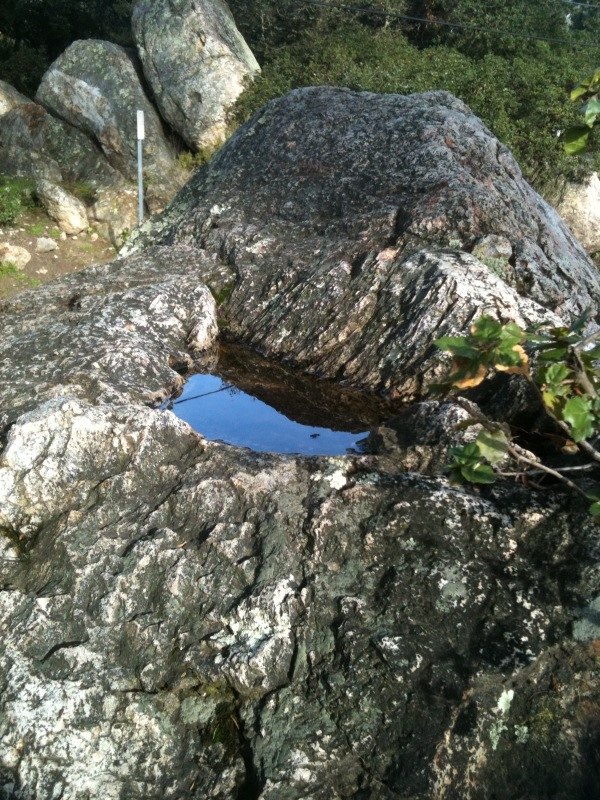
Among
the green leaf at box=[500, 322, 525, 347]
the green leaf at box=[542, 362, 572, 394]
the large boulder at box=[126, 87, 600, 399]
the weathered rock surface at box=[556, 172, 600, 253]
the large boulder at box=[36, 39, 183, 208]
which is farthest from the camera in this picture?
the large boulder at box=[36, 39, 183, 208]

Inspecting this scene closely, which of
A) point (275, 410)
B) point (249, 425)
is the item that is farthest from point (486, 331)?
point (275, 410)

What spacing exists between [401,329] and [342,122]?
220 centimetres

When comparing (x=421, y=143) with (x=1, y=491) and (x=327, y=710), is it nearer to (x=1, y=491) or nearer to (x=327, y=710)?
(x=1, y=491)

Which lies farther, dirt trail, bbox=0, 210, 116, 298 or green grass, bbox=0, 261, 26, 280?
dirt trail, bbox=0, 210, 116, 298

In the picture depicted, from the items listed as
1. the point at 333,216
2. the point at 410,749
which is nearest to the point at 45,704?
the point at 410,749

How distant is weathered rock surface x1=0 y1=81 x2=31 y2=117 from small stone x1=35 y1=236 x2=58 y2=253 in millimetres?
3790

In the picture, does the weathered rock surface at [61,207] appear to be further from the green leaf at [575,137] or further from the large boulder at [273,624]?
the green leaf at [575,137]

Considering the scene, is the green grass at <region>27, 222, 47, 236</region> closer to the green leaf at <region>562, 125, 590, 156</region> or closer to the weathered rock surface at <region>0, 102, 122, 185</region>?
the weathered rock surface at <region>0, 102, 122, 185</region>

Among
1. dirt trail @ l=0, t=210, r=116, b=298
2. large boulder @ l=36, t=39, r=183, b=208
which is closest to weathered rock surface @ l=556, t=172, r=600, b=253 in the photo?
large boulder @ l=36, t=39, r=183, b=208

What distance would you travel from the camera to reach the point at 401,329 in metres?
4.03

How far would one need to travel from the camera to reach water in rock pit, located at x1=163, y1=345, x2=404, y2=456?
11.5 feet

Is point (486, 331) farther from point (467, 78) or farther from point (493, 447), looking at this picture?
point (467, 78)

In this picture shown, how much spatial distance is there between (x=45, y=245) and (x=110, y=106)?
13.7 ft

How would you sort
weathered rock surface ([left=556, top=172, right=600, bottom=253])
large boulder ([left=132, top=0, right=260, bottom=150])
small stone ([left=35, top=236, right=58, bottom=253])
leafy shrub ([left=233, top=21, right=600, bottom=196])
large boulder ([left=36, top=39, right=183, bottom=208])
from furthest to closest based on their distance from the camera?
large boulder ([left=132, top=0, right=260, bottom=150])
large boulder ([left=36, top=39, right=183, bottom=208])
leafy shrub ([left=233, top=21, right=600, bottom=196])
weathered rock surface ([left=556, top=172, right=600, bottom=253])
small stone ([left=35, top=236, right=58, bottom=253])
